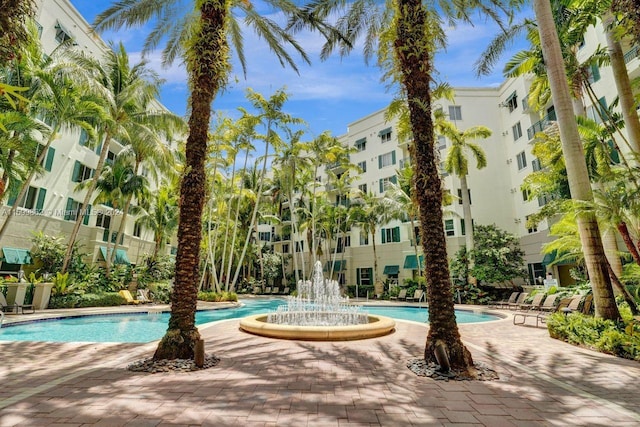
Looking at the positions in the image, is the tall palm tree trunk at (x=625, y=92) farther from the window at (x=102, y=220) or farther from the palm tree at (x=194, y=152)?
the window at (x=102, y=220)

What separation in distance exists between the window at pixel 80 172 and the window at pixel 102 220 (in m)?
3.37

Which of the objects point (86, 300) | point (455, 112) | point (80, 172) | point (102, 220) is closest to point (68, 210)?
point (80, 172)

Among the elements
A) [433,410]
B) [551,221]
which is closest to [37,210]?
[433,410]

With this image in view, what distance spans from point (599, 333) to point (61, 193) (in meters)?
30.8

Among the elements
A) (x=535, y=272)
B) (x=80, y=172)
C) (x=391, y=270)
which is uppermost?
(x=80, y=172)

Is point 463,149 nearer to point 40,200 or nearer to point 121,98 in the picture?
point 121,98

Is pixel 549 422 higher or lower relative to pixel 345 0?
lower

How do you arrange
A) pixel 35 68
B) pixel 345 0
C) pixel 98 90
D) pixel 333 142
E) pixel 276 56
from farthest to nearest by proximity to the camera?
pixel 333 142
pixel 98 90
pixel 35 68
pixel 276 56
pixel 345 0

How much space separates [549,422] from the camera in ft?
13.9

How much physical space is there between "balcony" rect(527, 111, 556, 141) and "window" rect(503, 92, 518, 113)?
4.26m

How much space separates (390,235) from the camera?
121 ft

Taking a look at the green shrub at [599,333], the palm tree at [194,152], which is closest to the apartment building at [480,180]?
the green shrub at [599,333]

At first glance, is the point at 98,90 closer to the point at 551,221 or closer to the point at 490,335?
the point at 490,335

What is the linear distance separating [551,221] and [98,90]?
103 feet
